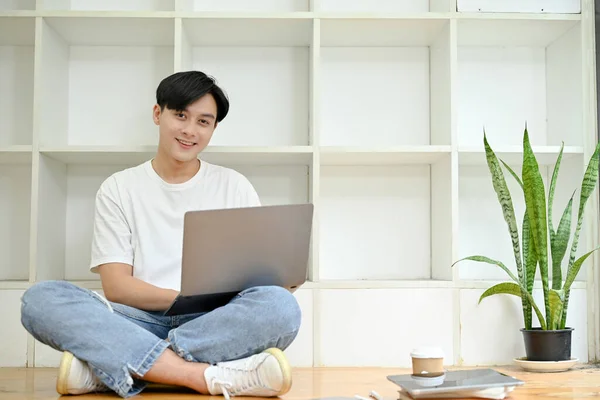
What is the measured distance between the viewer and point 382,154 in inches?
108

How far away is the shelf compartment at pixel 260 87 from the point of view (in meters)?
3.02

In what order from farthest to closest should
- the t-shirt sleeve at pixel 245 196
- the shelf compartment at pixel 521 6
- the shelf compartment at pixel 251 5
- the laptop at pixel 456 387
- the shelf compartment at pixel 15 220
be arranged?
the shelf compartment at pixel 251 5 < the shelf compartment at pixel 15 220 < the shelf compartment at pixel 521 6 < the t-shirt sleeve at pixel 245 196 < the laptop at pixel 456 387

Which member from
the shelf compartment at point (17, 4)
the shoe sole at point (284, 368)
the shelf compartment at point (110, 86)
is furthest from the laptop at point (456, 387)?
the shelf compartment at point (17, 4)

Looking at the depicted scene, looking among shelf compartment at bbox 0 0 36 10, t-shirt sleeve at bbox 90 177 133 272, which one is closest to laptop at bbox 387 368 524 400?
t-shirt sleeve at bbox 90 177 133 272

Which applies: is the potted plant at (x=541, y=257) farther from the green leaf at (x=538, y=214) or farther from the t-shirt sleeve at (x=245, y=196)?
the t-shirt sleeve at (x=245, y=196)

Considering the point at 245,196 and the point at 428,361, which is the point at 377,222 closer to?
the point at 245,196

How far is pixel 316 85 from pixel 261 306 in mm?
1055

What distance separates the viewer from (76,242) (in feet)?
9.71

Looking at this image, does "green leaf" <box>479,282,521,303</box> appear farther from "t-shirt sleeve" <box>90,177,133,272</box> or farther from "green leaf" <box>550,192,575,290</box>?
"t-shirt sleeve" <box>90,177,133,272</box>

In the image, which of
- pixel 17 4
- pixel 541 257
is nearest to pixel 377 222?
pixel 541 257

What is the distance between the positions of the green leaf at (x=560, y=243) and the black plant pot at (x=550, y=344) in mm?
171

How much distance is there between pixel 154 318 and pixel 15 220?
104 cm

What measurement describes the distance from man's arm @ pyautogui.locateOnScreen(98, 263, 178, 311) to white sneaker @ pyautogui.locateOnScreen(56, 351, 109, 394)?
0.96ft

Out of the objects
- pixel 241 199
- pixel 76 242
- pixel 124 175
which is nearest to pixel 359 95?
pixel 241 199
